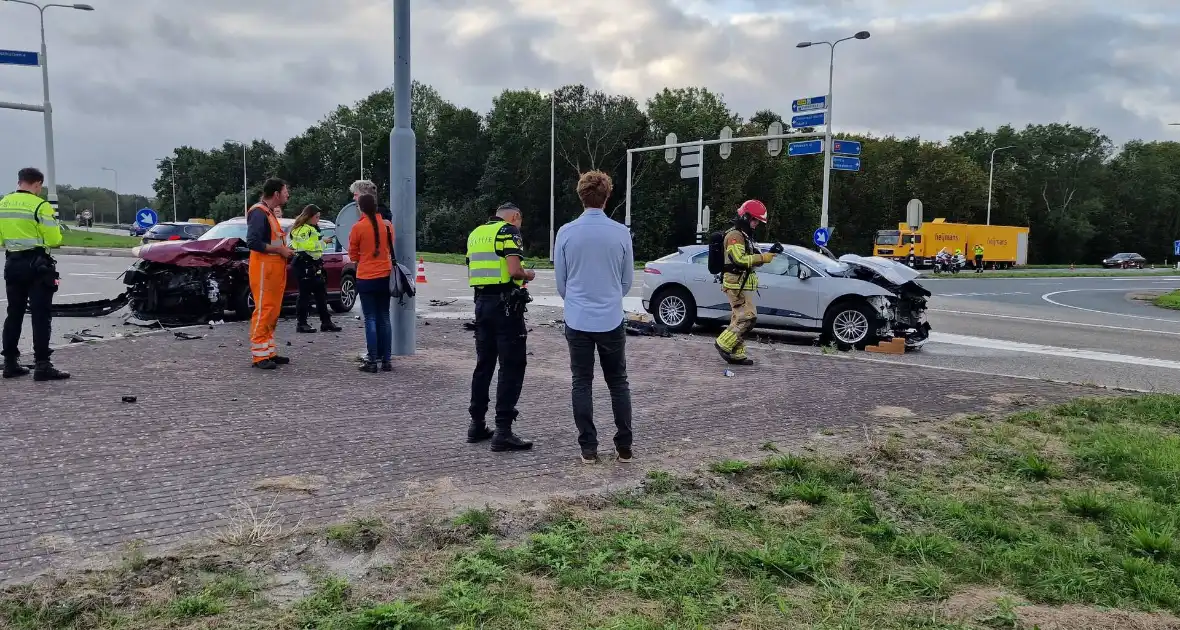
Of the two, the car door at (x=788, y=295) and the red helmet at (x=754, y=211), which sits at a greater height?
the red helmet at (x=754, y=211)

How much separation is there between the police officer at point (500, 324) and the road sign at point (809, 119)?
77.9 feet

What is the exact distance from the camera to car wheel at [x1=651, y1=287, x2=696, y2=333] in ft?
43.5

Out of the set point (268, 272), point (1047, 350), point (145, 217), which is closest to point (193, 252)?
point (268, 272)

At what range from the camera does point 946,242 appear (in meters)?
47.8

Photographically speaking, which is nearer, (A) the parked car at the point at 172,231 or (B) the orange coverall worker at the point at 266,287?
(B) the orange coverall worker at the point at 266,287

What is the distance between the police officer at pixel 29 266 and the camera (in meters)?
7.59

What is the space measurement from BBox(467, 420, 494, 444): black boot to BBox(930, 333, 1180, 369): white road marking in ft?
29.8

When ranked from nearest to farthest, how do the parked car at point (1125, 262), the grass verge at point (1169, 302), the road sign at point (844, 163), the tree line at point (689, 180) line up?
the grass verge at point (1169, 302) → the road sign at point (844, 163) → the tree line at point (689, 180) → the parked car at point (1125, 262)

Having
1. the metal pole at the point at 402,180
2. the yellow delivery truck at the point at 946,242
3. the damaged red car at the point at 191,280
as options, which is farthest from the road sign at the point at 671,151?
the metal pole at the point at 402,180

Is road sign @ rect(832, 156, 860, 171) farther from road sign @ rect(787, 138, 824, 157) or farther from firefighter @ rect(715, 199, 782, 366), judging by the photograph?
firefighter @ rect(715, 199, 782, 366)

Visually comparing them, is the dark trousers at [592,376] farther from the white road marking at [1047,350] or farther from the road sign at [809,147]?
the road sign at [809,147]

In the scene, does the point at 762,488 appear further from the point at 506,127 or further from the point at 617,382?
the point at 506,127

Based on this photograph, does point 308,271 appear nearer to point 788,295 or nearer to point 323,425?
point 323,425

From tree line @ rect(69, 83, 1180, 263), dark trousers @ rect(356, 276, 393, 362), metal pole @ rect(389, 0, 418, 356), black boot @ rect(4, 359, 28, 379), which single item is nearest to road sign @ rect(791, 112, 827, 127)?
tree line @ rect(69, 83, 1180, 263)
